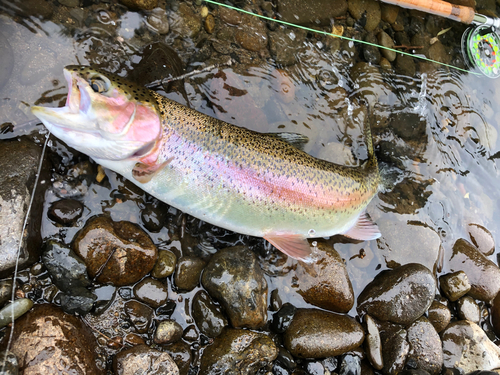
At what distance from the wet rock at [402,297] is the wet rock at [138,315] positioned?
7.57 ft

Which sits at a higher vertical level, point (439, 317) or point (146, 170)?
point (146, 170)

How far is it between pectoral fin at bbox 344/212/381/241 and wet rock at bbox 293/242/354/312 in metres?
0.35

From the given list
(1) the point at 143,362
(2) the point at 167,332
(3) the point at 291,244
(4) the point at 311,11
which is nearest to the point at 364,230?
(3) the point at 291,244

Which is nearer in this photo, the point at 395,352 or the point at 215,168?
the point at 215,168

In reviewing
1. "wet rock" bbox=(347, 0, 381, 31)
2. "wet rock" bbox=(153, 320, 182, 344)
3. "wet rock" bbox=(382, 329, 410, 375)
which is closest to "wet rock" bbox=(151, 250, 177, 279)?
"wet rock" bbox=(153, 320, 182, 344)

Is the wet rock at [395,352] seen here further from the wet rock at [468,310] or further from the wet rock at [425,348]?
the wet rock at [468,310]

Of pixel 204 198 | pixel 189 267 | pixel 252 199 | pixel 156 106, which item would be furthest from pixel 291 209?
pixel 156 106

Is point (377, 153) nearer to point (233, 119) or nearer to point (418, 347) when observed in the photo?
point (233, 119)

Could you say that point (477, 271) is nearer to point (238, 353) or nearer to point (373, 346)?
A: point (373, 346)

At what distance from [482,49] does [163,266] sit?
5593mm

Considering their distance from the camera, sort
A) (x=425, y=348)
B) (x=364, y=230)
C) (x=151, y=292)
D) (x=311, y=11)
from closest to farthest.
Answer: (x=151, y=292) < (x=425, y=348) < (x=364, y=230) < (x=311, y=11)

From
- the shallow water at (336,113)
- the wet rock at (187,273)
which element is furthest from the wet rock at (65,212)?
the wet rock at (187,273)

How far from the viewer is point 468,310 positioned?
391 cm

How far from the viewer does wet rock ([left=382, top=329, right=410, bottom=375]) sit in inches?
130
